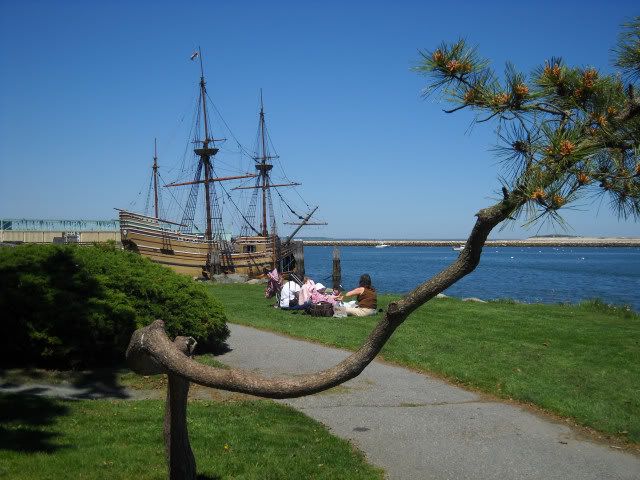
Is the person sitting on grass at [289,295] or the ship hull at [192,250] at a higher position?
the ship hull at [192,250]

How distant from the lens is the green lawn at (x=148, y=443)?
18.7 ft

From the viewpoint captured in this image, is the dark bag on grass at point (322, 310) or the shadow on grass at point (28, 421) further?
the dark bag on grass at point (322, 310)

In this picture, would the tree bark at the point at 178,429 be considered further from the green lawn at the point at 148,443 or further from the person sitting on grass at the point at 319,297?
the person sitting on grass at the point at 319,297

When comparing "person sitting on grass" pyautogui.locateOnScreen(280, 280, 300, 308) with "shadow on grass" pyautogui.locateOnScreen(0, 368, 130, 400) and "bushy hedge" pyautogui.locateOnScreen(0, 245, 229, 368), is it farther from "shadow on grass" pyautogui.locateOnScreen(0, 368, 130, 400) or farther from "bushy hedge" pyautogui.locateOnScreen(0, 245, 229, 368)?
"shadow on grass" pyautogui.locateOnScreen(0, 368, 130, 400)

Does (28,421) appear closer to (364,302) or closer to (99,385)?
(99,385)

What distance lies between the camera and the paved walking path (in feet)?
20.9

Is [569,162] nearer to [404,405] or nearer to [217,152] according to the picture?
[404,405]

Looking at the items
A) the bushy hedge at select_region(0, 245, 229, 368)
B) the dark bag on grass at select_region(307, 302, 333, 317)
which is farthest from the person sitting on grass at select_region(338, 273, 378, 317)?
the bushy hedge at select_region(0, 245, 229, 368)

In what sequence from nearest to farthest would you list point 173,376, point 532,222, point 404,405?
1. point 532,222
2. point 173,376
3. point 404,405

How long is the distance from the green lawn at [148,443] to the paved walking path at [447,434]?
0.44m

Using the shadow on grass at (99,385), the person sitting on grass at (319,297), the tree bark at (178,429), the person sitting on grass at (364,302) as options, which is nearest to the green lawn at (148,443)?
the shadow on grass at (99,385)

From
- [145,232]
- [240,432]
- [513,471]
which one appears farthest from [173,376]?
[145,232]

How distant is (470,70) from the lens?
3980 millimetres

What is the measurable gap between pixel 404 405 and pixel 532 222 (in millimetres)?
5896
